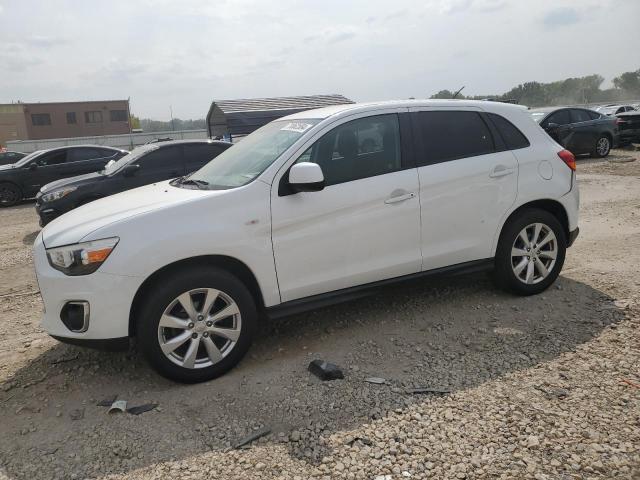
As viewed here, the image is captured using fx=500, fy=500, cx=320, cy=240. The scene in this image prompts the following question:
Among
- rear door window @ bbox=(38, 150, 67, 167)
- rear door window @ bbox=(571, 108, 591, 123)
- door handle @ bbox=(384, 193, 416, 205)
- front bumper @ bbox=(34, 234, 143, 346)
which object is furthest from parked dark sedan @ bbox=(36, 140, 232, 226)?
rear door window @ bbox=(571, 108, 591, 123)

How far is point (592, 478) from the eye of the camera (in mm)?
2400

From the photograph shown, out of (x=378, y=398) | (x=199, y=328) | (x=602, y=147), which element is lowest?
(x=378, y=398)

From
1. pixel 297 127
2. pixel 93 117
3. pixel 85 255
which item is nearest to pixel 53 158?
pixel 297 127

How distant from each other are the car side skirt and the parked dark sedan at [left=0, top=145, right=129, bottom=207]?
35.1 ft

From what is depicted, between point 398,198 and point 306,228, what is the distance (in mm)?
807

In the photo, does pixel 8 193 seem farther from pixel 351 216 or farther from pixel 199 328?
pixel 351 216

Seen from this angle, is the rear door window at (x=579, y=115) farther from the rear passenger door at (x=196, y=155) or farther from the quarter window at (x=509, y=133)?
the quarter window at (x=509, y=133)

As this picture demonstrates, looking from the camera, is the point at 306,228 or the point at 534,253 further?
the point at 534,253

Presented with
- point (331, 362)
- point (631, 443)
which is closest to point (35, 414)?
point (331, 362)

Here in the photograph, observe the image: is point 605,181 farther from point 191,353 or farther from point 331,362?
point 191,353

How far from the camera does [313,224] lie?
3.61 m

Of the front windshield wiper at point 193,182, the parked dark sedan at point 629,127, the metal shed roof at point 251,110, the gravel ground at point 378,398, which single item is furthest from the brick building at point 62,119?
the gravel ground at point 378,398

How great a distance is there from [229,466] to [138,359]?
61.2 inches

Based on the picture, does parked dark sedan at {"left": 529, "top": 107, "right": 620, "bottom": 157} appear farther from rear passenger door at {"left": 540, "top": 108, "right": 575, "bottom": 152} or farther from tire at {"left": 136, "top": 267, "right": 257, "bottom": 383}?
tire at {"left": 136, "top": 267, "right": 257, "bottom": 383}
